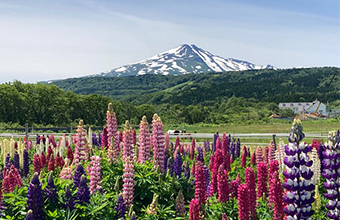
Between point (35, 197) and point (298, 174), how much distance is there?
3.56m

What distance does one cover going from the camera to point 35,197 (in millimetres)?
5078

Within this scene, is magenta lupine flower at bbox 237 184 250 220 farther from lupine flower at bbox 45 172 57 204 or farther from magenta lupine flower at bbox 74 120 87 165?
magenta lupine flower at bbox 74 120 87 165

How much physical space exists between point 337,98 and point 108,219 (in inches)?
7663

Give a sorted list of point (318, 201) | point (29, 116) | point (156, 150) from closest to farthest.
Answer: point (318, 201) → point (156, 150) → point (29, 116)

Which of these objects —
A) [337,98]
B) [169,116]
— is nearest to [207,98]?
[337,98]

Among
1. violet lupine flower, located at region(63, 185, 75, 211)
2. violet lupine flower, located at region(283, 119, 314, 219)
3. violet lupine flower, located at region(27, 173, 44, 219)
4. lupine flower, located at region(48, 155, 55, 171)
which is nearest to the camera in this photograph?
violet lupine flower, located at region(283, 119, 314, 219)

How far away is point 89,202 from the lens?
599 centimetres

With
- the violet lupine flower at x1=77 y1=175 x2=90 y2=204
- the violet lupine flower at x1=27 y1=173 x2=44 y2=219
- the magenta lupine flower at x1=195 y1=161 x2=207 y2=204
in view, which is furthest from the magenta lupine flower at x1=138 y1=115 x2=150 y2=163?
the violet lupine flower at x1=27 y1=173 x2=44 y2=219

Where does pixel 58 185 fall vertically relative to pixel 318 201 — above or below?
above

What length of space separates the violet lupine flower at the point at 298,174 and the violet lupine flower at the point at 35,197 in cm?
339

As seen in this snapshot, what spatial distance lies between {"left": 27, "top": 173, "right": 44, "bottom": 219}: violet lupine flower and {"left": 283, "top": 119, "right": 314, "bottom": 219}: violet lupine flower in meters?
3.39

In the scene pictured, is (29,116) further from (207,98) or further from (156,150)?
(207,98)

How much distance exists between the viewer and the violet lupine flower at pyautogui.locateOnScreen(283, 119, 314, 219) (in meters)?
3.29

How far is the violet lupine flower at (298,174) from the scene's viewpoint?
3.29 m
